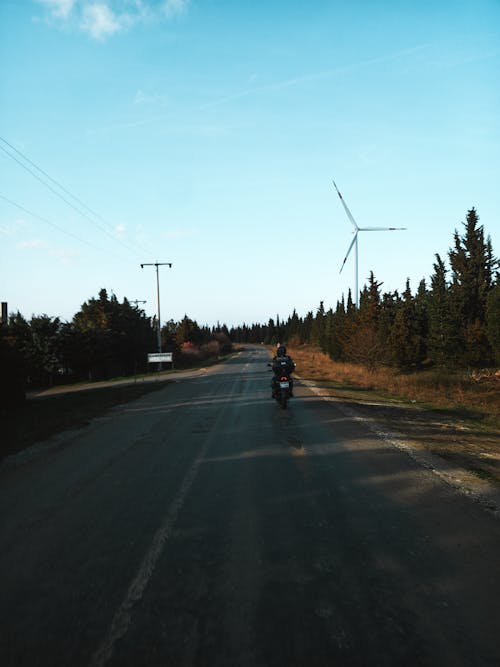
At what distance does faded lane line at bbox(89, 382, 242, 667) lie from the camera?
2570 mm

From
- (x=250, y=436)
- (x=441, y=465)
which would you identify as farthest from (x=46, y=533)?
(x=441, y=465)

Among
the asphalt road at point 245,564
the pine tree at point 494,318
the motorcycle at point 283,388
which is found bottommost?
the asphalt road at point 245,564

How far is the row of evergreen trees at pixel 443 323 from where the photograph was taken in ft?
92.7

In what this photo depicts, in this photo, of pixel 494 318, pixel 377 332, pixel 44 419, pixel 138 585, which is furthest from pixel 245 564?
pixel 377 332

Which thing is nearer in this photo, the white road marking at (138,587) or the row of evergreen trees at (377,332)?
the white road marking at (138,587)

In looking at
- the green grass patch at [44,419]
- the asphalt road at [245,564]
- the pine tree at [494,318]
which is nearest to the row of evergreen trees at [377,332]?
the pine tree at [494,318]

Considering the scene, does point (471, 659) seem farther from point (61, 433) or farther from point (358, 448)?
point (61, 433)

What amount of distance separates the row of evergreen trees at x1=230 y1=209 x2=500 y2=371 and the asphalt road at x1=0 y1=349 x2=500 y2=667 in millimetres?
23102

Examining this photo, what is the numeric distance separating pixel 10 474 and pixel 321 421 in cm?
711

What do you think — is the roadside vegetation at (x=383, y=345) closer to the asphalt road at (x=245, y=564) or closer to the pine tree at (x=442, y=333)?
the pine tree at (x=442, y=333)

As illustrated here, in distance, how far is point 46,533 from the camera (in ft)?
14.1

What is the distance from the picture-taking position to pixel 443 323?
1262 inches

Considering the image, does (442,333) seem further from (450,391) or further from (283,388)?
(283,388)

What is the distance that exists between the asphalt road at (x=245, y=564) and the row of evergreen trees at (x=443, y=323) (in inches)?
910
